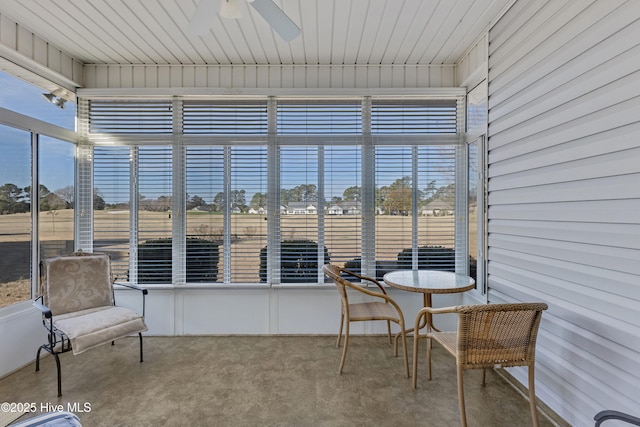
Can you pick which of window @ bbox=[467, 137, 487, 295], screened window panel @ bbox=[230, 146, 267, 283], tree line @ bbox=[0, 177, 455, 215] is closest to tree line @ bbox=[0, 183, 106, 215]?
tree line @ bbox=[0, 177, 455, 215]

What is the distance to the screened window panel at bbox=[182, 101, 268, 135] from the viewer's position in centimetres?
328

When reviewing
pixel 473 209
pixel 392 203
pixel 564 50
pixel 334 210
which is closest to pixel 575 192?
pixel 564 50

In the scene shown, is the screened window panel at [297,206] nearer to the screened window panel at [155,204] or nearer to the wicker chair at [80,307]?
the screened window panel at [155,204]

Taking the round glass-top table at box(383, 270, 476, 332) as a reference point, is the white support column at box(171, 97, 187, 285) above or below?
above

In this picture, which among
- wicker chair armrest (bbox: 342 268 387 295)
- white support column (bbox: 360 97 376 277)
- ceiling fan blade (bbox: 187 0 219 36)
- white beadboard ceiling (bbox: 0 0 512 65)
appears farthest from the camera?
white support column (bbox: 360 97 376 277)

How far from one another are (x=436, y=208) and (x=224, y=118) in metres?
2.72

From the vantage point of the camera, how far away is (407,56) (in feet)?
10.0

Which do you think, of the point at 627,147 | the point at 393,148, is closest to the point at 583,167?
the point at 627,147

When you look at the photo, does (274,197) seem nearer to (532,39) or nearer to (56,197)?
(56,197)

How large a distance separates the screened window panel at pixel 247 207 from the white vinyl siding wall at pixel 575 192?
2.43 m

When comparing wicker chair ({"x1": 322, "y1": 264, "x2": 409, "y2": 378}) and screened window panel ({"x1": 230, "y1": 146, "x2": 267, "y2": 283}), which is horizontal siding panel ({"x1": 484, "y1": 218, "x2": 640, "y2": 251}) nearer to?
wicker chair ({"x1": 322, "y1": 264, "x2": 409, "y2": 378})

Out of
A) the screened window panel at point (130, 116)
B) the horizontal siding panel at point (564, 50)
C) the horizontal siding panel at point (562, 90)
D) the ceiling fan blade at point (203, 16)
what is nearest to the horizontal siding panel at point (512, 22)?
the horizontal siding panel at point (564, 50)

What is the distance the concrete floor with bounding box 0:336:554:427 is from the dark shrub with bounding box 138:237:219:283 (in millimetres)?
732

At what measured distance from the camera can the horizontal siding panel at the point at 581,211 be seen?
A: 4.69 feet
